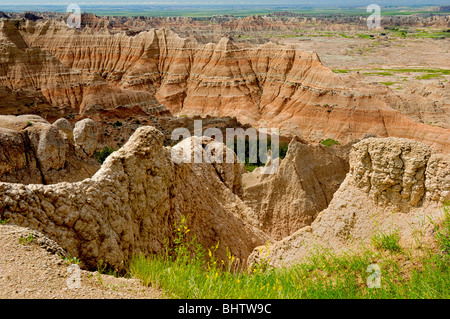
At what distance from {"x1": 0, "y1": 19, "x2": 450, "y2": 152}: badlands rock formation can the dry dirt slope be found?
120ft

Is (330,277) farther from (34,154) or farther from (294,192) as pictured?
(34,154)

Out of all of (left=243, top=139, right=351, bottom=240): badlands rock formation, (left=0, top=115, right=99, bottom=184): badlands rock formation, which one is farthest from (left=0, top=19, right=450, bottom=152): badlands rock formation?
(left=243, top=139, right=351, bottom=240): badlands rock formation

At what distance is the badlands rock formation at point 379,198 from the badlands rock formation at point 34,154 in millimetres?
10176

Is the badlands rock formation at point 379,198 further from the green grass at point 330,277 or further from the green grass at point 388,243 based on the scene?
the green grass at point 330,277

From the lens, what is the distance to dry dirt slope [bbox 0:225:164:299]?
152 inches

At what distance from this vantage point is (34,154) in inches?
605

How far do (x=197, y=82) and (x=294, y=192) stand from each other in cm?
4814

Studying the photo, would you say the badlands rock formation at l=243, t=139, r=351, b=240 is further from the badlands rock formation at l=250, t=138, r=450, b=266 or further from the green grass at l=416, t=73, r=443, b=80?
the green grass at l=416, t=73, r=443, b=80

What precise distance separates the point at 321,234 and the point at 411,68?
98256 millimetres

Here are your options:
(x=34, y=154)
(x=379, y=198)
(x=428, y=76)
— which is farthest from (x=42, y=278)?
(x=428, y=76)

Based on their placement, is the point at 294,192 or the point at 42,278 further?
the point at 294,192

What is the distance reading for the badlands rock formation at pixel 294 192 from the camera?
56.6ft

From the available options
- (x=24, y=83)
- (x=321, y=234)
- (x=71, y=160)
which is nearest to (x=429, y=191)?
(x=321, y=234)

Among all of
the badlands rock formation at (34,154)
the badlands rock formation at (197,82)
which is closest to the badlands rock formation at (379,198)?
the badlands rock formation at (34,154)
